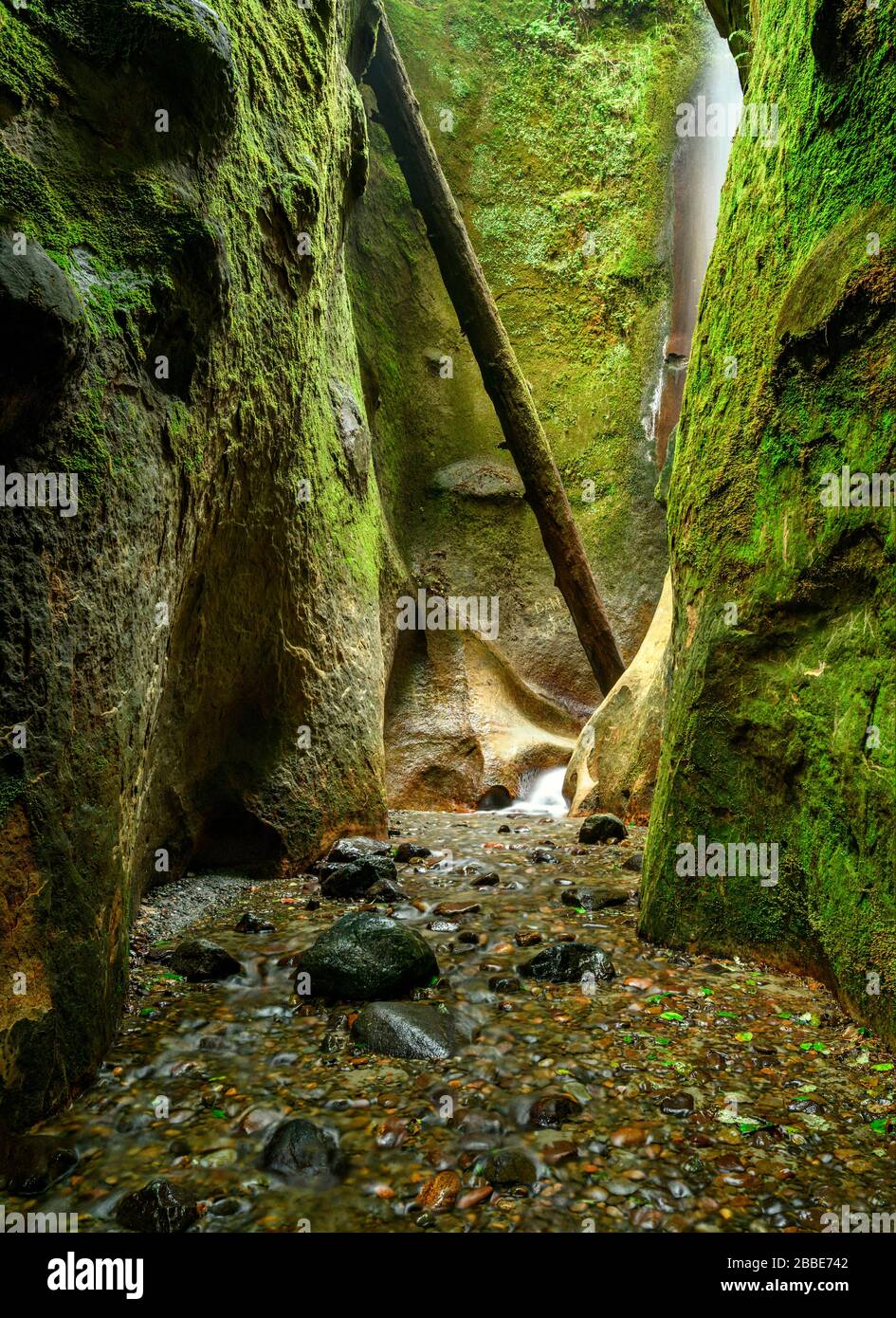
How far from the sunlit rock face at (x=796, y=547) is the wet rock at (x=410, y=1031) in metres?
1.20

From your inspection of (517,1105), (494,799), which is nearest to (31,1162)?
(517,1105)

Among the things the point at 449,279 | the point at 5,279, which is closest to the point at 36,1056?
the point at 5,279

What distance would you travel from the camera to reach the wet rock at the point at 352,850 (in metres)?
5.30

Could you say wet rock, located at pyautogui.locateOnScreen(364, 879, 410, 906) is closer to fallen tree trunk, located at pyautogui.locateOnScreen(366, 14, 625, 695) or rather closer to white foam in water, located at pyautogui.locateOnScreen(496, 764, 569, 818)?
white foam in water, located at pyautogui.locateOnScreen(496, 764, 569, 818)

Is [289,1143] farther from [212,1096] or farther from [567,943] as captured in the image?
[567,943]

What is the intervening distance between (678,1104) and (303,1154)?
105cm

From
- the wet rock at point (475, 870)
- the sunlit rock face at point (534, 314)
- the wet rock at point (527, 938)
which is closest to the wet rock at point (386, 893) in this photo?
the wet rock at point (475, 870)

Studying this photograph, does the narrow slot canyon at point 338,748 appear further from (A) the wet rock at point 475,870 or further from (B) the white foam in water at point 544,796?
(B) the white foam in water at point 544,796

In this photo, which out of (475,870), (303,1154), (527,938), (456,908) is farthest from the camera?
(475,870)

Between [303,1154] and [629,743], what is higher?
[629,743]

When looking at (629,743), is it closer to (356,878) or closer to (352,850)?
(352,850)

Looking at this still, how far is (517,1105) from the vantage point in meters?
2.39

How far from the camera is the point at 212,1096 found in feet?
8.08

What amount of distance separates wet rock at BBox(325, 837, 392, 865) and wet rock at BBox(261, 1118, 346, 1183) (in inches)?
115
